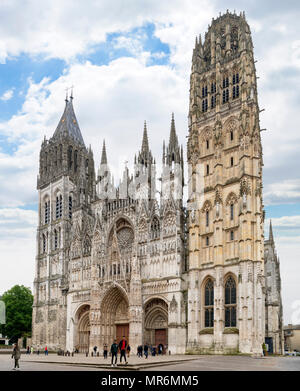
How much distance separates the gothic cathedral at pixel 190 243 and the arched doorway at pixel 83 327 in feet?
0.43

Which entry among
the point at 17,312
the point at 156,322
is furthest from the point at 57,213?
the point at 156,322

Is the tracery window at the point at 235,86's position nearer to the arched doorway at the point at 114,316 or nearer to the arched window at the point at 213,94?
the arched window at the point at 213,94

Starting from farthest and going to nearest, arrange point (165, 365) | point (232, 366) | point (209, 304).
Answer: point (209, 304), point (165, 365), point (232, 366)

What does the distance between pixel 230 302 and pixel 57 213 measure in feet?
110

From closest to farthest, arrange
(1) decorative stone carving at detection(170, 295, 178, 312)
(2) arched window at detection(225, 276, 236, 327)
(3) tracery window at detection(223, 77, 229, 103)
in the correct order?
(2) arched window at detection(225, 276, 236, 327)
(1) decorative stone carving at detection(170, 295, 178, 312)
(3) tracery window at detection(223, 77, 229, 103)

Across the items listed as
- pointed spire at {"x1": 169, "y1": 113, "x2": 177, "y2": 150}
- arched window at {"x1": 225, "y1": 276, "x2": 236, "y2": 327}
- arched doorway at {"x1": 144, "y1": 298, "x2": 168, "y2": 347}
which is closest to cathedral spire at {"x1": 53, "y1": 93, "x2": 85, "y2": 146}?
pointed spire at {"x1": 169, "y1": 113, "x2": 177, "y2": 150}

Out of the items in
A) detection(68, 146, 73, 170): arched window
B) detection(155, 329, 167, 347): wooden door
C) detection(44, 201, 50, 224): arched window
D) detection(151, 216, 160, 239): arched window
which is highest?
detection(68, 146, 73, 170): arched window

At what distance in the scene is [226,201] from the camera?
167ft

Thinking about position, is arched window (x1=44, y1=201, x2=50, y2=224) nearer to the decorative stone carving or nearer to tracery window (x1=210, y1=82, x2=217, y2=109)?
the decorative stone carving

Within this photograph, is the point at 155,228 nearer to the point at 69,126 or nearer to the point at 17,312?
the point at 69,126

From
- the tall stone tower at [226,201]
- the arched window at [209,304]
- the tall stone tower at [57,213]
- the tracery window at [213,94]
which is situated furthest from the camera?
the tall stone tower at [57,213]

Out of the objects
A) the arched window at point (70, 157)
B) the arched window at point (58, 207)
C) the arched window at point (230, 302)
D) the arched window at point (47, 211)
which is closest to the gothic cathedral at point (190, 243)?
the arched window at point (230, 302)

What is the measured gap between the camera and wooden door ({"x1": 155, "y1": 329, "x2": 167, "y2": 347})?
52.9m

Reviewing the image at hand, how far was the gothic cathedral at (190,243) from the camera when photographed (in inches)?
1894
